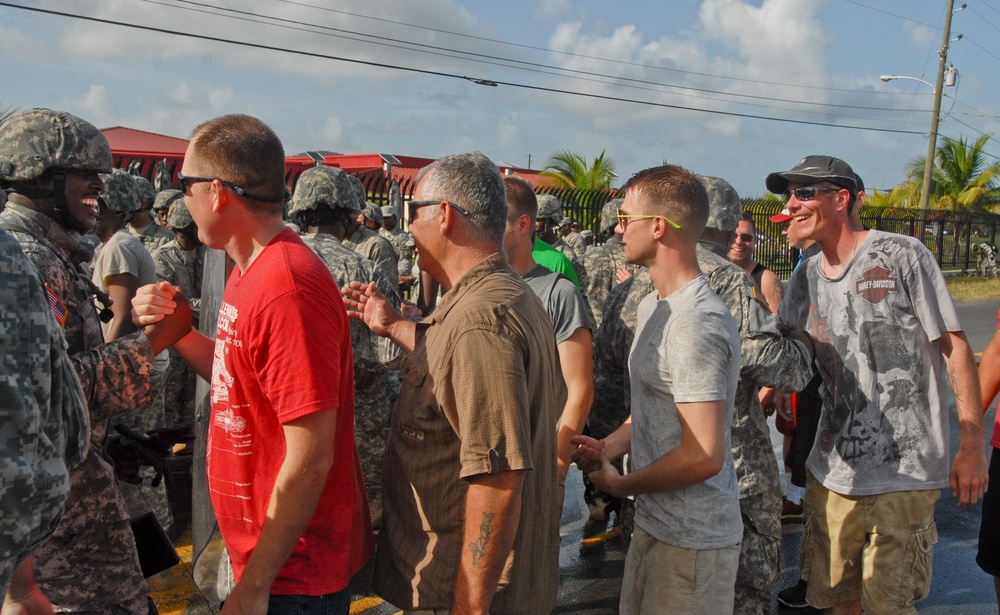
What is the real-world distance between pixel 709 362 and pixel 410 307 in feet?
4.44

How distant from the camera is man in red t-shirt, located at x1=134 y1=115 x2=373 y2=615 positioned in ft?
6.62

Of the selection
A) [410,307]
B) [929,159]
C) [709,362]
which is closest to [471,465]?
[709,362]

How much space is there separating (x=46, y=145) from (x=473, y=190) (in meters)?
1.73

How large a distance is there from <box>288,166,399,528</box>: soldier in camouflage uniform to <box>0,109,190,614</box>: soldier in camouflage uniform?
4.86 feet

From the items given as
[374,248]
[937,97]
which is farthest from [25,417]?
[937,97]

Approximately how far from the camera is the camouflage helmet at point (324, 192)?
14.7 feet

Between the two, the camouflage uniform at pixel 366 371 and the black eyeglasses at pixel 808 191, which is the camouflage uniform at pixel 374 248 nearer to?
the camouflage uniform at pixel 366 371

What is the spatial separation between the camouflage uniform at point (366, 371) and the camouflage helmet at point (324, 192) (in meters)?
0.17

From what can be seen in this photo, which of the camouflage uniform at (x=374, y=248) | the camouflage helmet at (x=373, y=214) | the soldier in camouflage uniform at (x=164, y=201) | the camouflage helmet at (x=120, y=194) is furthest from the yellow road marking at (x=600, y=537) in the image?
the camouflage helmet at (x=373, y=214)

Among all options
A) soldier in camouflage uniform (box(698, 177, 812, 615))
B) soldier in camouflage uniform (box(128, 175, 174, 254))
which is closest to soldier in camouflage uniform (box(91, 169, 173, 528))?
soldier in camouflage uniform (box(128, 175, 174, 254))

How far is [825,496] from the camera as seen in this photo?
3508 mm

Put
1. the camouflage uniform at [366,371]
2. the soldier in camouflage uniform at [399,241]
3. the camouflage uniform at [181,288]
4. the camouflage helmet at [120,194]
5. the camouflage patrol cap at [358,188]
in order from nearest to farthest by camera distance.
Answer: the camouflage uniform at [366,371]
the camouflage patrol cap at [358,188]
the camouflage helmet at [120,194]
the camouflage uniform at [181,288]
the soldier in camouflage uniform at [399,241]

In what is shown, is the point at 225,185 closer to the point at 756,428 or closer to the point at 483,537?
the point at 483,537

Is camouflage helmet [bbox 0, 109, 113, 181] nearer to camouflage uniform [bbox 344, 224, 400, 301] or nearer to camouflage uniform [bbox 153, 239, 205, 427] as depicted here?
camouflage uniform [bbox 153, 239, 205, 427]
